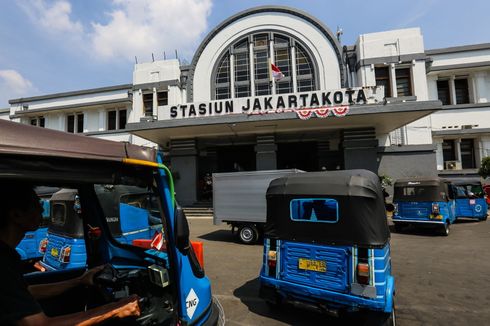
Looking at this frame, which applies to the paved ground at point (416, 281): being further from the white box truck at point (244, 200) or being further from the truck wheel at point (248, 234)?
the white box truck at point (244, 200)

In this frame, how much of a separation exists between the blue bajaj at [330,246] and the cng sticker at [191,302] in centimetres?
211

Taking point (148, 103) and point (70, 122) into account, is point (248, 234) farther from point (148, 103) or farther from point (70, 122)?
point (70, 122)

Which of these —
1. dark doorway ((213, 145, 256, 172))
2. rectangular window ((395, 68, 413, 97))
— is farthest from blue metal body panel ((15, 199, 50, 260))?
rectangular window ((395, 68, 413, 97))

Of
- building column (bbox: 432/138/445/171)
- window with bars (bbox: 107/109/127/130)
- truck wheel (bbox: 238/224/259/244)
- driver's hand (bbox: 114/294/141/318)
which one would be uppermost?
window with bars (bbox: 107/109/127/130)

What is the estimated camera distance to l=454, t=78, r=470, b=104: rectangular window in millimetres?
21891

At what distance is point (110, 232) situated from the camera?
125 inches

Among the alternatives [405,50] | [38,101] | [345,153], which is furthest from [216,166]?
[38,101]

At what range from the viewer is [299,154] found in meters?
21.9

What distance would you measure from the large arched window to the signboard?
4784mm

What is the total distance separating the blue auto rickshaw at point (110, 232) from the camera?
155 centimetres

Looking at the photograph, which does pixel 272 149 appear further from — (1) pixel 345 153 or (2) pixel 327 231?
(2) pixel 327 231

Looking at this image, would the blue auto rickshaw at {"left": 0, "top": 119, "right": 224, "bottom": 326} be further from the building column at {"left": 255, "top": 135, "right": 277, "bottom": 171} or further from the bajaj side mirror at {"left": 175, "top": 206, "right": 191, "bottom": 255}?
the building column at {"left": 255, "top": 135, "right": 277, "bottom": 171}

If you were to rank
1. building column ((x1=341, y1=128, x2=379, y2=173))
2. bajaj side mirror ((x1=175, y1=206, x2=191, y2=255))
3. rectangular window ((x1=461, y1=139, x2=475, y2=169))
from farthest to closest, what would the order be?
rectangular window ((x1=461, y1=139, x2=475, y2=169)) → building column ((x1=341, y1=128, x2=379, y2=173)) → bajaj side mirror ((x1=175, y1=206, x2=191, y2=255))

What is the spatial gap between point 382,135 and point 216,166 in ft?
38.9
